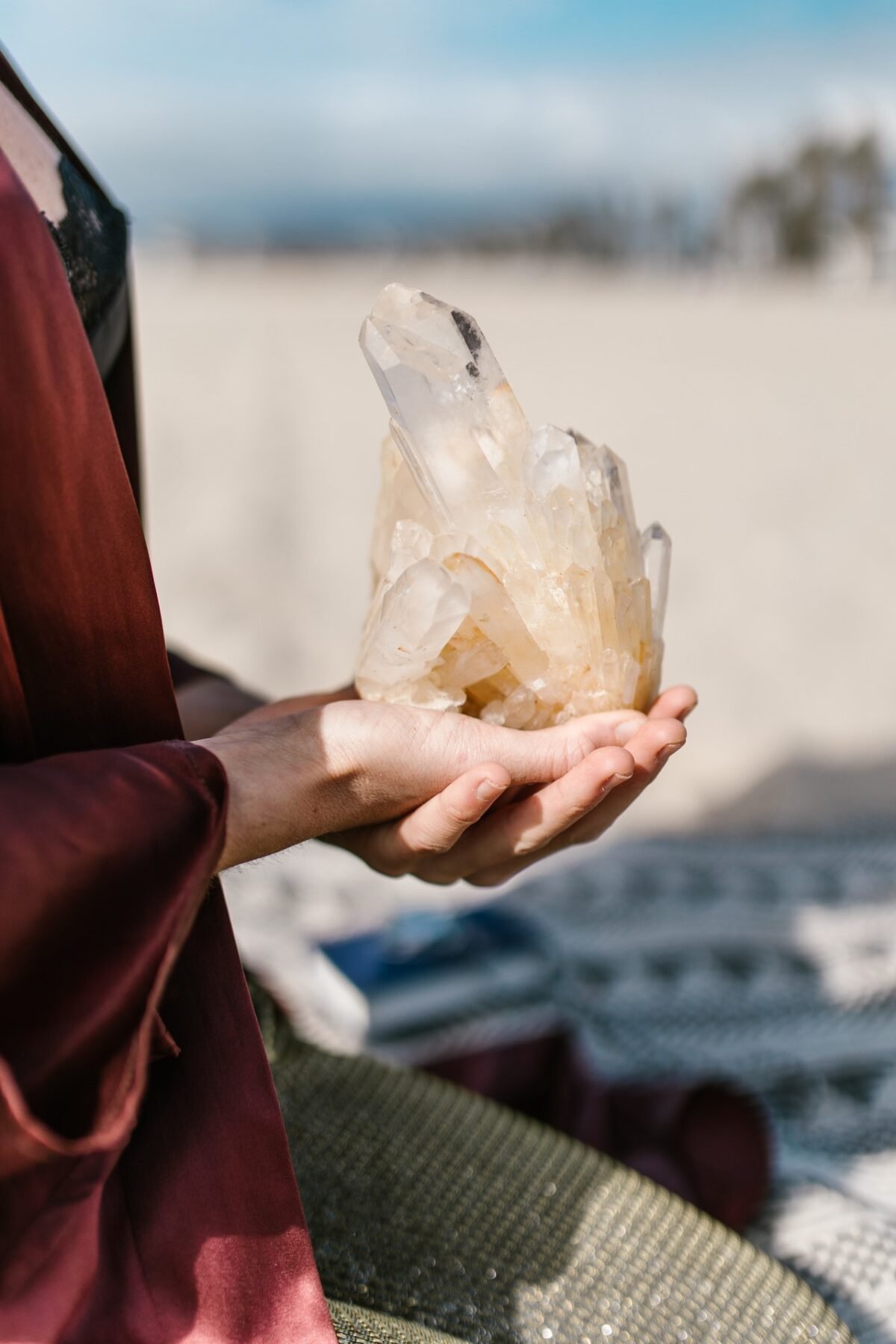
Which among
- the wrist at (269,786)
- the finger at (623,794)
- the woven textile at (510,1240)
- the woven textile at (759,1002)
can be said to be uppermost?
the wrist at (269,786)

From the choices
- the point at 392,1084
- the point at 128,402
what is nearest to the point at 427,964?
the point at 392,1084

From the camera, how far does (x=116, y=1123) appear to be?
0.68 m

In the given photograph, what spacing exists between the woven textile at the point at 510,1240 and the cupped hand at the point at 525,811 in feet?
1.00

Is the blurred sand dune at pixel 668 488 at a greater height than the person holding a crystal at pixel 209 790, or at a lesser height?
lesser

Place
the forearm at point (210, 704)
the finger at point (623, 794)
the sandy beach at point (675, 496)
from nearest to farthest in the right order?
the finger at point (623, 794), the forearm at point (210, 704), the sandy beach at point (675, 496)

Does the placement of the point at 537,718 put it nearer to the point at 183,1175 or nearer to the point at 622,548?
the point at 622,548

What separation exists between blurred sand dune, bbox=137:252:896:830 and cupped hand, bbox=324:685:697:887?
5.85 feet

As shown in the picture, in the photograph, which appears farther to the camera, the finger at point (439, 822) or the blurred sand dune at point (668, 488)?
the blurred sand dune at point (668, 488)

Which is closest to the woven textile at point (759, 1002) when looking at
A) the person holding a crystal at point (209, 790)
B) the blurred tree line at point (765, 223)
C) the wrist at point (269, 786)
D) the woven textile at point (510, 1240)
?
the woven textile at point (510, 1240)

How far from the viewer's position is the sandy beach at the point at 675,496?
3467 millimetres

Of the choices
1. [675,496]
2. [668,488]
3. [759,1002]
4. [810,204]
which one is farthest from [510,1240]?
[810,204]

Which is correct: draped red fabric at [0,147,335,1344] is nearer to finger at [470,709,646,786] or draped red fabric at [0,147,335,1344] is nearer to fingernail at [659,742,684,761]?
finger at [470,709,646,786]

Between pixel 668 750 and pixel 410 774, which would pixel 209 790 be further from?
pixel 668 750

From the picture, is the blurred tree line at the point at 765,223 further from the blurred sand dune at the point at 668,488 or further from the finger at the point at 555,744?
the finger at the point at 555,744
